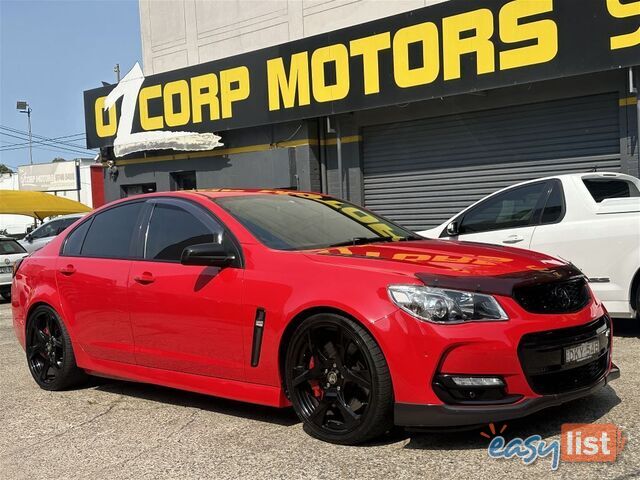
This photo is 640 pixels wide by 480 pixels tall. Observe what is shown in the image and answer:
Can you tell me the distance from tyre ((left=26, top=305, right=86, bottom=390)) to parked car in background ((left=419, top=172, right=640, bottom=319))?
13.6 feet

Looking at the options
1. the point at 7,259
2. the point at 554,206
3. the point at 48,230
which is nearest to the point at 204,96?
the point at 7,259

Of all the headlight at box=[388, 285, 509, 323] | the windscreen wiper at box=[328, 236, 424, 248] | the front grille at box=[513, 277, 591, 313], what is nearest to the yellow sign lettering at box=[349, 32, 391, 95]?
the windscreen wiper at box=[328, 236, 424, 248]

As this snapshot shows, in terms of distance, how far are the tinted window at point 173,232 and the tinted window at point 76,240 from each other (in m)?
0.91

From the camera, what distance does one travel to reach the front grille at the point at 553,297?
3.73 m

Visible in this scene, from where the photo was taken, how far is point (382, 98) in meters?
12.6

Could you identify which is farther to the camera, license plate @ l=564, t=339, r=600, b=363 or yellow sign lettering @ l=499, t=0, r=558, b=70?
yellow sign lettering @ l=499, t=0, r=558, b=70

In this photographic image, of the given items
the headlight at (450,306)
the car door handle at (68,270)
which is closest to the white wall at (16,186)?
the car door handle at (68,270)

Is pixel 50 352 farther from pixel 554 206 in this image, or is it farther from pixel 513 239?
pixel 554 206

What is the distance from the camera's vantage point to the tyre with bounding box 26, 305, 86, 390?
18.6 feet


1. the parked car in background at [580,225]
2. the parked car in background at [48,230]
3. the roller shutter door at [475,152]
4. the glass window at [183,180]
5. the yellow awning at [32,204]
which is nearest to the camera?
the parked car in background at [580,225]

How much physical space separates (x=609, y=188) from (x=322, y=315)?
4626mm

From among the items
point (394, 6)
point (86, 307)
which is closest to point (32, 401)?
point (86, 307)

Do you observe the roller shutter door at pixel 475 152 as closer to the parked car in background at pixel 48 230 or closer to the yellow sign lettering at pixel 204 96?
the yellow sign lettering at pixel 204 96

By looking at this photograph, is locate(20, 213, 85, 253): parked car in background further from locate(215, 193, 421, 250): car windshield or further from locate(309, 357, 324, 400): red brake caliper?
locate(309, 357, 324, 400): red brake caliper
